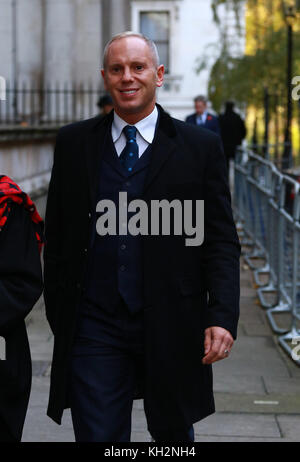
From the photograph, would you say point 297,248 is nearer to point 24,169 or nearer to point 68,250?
point 68,250

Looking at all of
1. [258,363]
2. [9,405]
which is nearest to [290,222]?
[258,363]

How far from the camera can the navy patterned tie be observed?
12.2 feet

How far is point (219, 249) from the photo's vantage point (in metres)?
3.71

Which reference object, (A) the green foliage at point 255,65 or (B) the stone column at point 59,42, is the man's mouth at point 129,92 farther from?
(A) the green foliage at point 255,65

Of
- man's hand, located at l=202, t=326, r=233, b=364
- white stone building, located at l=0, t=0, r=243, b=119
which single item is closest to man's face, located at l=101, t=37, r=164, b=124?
man's hand, located at l=202, t=326, r=233, b=364

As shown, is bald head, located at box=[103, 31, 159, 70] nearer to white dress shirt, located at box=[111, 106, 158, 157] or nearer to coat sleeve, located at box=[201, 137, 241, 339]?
white dress shirt, located at box=[111, 106, 158, 157]

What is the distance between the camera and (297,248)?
7.61 meters

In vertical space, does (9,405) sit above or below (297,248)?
above

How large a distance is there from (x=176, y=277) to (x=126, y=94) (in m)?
0.68

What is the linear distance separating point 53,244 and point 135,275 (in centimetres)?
38
